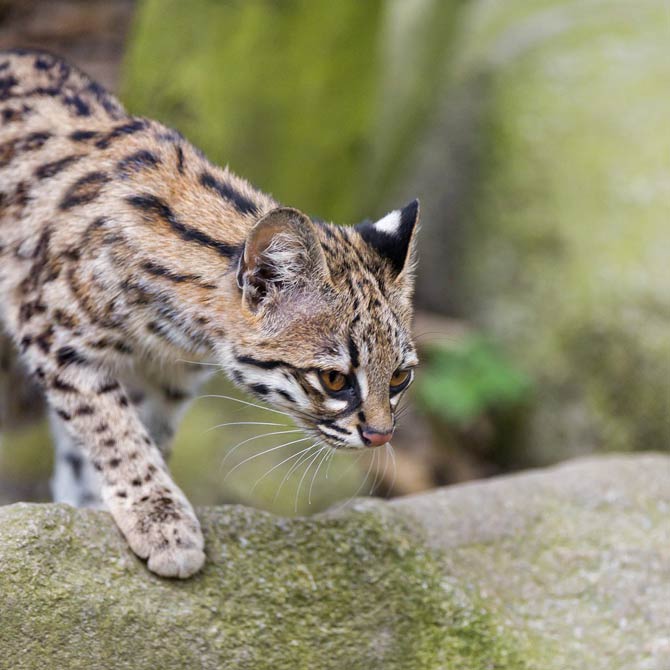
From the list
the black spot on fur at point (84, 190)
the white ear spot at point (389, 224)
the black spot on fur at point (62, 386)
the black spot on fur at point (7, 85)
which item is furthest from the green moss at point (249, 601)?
the black spot on fur at point (7, 85)

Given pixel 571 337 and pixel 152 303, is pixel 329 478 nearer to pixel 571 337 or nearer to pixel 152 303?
pixel 571 337

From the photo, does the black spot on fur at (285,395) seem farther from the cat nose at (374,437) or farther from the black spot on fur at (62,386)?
the black spot on fur at (62,386)

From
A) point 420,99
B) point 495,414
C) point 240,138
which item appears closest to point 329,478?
point 495,414

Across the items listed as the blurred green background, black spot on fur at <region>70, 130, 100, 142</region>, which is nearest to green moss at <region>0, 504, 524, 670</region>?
black spot on fur at <region>70, 130, 100, 142</region>

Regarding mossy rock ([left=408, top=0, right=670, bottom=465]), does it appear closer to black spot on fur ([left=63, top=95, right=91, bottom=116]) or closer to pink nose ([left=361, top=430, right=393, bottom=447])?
pink nose ([left=361, top=430, right=393, bottom=447])

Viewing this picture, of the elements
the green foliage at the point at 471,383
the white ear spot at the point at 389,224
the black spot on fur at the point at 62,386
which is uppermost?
the white ear spot at the point at 389,224
